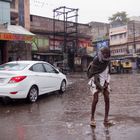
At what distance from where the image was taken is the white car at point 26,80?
35.5 ft

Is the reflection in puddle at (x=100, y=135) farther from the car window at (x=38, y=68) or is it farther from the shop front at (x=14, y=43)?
the shop front at (x=14, y=43)

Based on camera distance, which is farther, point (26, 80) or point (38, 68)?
point (38, 68)

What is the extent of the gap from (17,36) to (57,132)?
16829 millimetres

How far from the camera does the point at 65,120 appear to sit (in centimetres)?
841

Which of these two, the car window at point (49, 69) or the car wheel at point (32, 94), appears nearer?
the car wheel at point (32, 94)

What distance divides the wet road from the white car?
0.40 metres

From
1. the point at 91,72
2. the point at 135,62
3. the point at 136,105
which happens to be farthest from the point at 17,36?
the point at 135,62

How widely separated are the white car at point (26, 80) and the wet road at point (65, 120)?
→ 1.32 ft

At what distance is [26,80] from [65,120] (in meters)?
3.24

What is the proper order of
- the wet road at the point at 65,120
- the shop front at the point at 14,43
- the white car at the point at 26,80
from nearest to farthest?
the wet road at the point at 65,120 → the white car at the point at 26,80 → the shop front at the point at 14,43

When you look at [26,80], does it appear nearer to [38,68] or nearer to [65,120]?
[38,68]

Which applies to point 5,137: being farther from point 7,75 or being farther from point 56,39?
point 56,39

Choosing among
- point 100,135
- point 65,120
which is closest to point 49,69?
point 65,120

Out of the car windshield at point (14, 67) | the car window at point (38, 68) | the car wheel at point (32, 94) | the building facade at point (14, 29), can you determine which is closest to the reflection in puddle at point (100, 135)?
the car wheel at point (32, 94)
